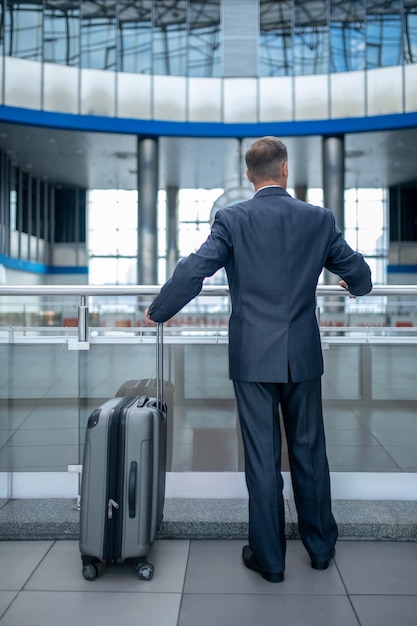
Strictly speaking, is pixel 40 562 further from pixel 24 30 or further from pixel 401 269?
pixel 401 269

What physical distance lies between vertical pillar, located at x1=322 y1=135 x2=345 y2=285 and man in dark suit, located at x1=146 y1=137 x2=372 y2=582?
19732 mm

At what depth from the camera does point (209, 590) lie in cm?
235

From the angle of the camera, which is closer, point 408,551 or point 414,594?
point 414,594

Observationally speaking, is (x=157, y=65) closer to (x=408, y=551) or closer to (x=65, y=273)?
(x=65, y=273)

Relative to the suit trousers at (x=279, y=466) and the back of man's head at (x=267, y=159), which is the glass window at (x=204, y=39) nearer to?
the back of man's head at (x=267, y=159)

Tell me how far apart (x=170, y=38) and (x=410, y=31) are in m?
8.85

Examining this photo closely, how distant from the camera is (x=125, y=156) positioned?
2559 centimetres

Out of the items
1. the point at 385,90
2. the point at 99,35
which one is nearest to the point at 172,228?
the point at 99,35

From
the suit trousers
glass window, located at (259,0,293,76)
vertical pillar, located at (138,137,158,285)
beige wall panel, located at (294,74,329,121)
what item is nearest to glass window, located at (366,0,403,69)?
beige wall panel, located at (294,74,329,121)

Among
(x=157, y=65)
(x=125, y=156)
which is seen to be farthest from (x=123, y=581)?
(x=125, y=156)

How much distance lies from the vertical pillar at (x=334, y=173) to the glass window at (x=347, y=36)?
104 inches

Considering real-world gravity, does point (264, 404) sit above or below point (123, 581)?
above

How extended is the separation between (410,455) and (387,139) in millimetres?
21361

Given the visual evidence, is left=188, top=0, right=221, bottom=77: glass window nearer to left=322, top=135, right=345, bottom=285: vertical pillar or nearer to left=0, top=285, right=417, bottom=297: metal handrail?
left=322, top=135, right=345, bottom=285: vertical pillar
